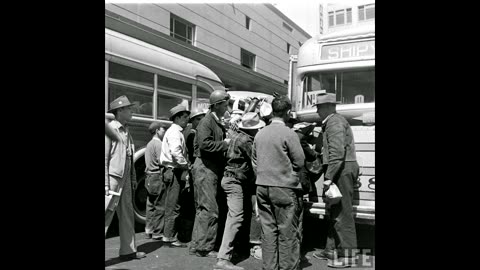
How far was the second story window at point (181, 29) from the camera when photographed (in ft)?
51.3

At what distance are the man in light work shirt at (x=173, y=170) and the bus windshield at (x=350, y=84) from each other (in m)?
2.48

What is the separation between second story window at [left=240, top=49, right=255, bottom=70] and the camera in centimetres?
2048

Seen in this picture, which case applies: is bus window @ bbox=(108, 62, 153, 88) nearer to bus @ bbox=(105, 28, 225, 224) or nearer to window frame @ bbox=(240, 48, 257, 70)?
bus @ bbox=(105, 28, 225, 224)

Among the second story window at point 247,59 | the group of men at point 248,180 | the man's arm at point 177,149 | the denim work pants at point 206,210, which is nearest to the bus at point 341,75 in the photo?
the group of men at point 248,180

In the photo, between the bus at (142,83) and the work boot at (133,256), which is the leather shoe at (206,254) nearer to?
the work boot at (133,256)

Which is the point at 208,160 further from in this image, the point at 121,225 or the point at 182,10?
the point at 182,10

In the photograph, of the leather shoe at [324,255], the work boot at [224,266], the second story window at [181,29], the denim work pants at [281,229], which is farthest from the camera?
the second story window at [181,29]

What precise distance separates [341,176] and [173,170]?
2298mm

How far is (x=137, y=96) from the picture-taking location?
6359mm

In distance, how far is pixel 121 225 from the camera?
4438 millimetres

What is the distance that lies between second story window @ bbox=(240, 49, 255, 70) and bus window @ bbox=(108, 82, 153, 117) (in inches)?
559
